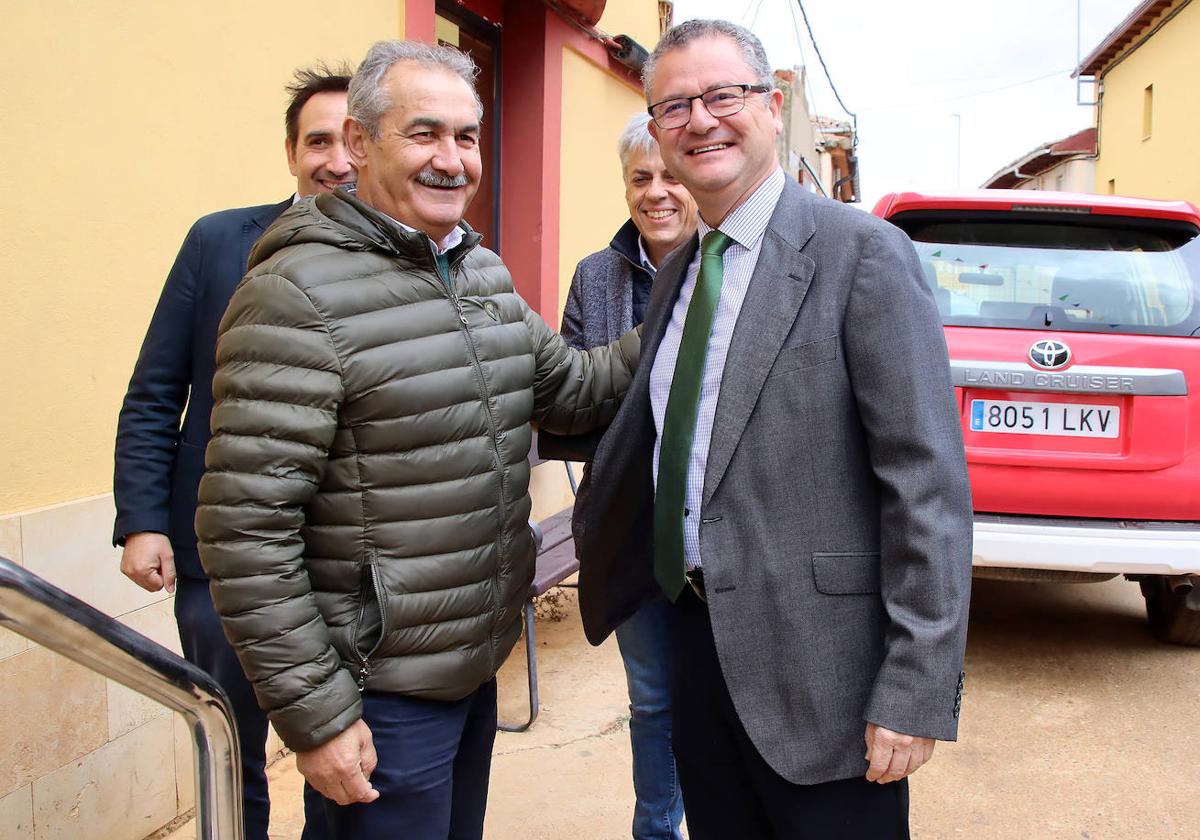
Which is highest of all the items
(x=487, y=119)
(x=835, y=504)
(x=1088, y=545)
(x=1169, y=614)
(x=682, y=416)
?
→ (x=487, y=119)

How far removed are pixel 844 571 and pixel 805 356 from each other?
0.36m

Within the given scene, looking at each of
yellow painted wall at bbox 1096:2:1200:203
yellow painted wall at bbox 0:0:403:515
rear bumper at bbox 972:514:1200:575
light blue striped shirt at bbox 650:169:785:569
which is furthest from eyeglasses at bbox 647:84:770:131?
yellow painted wall at bbox 1096:2:1200:203

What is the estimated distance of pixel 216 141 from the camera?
10.4ft

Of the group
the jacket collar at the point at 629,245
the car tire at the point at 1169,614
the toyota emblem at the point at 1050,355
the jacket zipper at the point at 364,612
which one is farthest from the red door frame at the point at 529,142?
the jacket zipper at the point at 364,612

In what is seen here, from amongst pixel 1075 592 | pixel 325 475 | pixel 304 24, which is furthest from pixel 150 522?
pixel 1075 592

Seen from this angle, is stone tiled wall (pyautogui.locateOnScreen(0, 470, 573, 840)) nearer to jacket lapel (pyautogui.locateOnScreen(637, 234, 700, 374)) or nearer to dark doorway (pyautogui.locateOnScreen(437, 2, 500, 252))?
jacket lapel (pyautogui.locateOnScreen(637, 234, 700, 374))

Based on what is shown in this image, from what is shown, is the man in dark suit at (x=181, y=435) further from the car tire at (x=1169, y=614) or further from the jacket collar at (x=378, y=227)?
the car tire at (x=1169, y=614)

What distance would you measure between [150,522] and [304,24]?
2188 millimetres

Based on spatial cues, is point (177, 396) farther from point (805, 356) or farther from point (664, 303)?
point (805, 356)

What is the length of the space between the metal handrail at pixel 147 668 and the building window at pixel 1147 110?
2576cm

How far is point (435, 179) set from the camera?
5.67 feet

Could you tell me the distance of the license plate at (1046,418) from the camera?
3.79m

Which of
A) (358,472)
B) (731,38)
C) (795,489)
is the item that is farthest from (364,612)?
(731,38)

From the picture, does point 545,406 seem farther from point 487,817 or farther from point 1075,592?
point 1075,592
